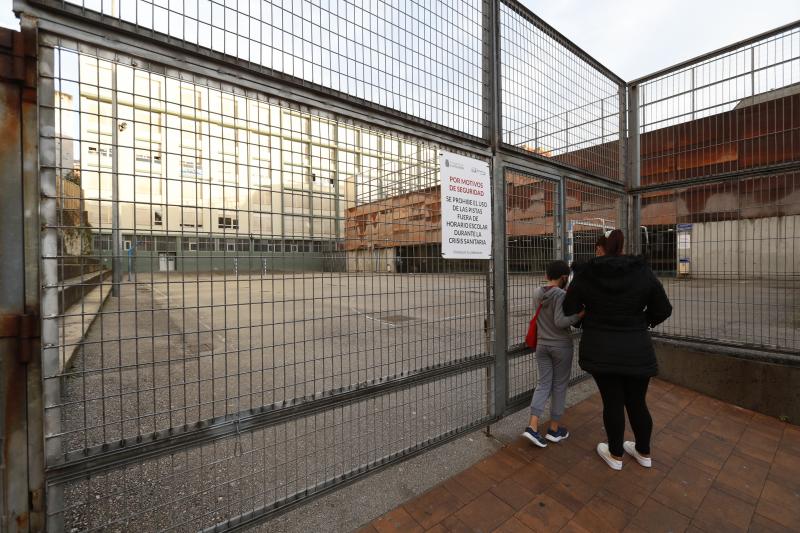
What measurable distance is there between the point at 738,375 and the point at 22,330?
601 centimetres

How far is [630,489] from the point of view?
2.64 m

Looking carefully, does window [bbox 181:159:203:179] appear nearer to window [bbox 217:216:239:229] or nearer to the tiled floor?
window [bbox 217:216:239:229]

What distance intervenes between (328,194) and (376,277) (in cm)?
74

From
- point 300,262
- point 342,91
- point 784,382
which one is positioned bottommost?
point 784,382

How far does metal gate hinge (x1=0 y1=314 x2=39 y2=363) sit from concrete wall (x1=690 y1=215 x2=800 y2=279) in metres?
6.10

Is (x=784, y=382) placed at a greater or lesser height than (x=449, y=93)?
lesser

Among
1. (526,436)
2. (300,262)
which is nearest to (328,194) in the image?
(300,262)

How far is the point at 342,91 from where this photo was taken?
7.79ft

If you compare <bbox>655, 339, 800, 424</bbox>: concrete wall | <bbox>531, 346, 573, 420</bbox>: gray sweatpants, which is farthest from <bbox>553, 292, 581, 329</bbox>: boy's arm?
<bbox>655, 339, 800, 424</bbox>: concrete wall

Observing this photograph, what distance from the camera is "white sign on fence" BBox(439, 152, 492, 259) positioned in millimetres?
2906

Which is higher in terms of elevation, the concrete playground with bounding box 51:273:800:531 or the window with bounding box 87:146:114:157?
the window with bounding box 87:146:114:157

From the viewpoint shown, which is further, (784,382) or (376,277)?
(784,382)

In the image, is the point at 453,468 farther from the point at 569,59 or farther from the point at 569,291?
the point at 569,59

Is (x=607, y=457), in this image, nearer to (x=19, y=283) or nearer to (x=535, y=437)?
(x=535, y=437)
